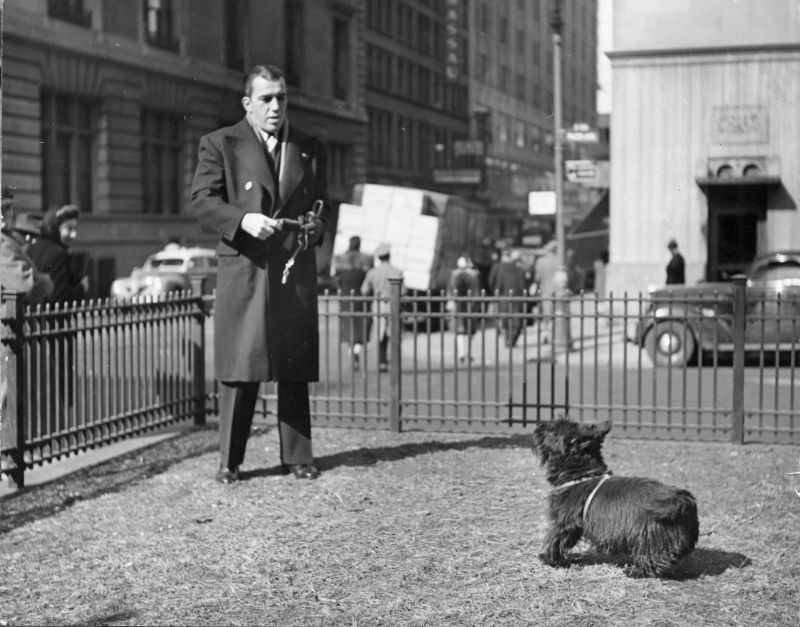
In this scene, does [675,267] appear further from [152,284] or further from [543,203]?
[152,284]

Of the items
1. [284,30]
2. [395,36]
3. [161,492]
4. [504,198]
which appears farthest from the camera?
[504,198]

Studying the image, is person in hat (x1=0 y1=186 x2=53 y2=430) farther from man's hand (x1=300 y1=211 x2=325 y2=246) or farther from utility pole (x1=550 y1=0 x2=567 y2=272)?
utility pole (x1=550 y1=0 x2=567 y2=272)

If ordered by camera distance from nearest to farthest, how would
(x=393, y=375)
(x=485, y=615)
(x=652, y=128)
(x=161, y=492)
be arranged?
(x=485, y=615) → (x=161, y=492) → (x=393, y=375) → (x=652, y=128)

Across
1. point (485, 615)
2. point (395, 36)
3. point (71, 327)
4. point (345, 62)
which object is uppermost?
point (395, 36)

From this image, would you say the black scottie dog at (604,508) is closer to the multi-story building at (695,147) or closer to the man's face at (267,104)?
the man's face at (267,104)

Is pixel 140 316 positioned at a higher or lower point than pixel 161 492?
higher

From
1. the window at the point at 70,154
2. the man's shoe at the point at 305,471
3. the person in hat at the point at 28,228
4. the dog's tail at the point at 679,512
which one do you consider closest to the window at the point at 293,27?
the person in hat at the point at 28,228

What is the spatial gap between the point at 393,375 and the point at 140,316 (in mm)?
2188

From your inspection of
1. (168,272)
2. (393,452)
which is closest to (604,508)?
(393,452)

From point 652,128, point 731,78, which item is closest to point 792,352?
point 731,78

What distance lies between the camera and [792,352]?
9.26m

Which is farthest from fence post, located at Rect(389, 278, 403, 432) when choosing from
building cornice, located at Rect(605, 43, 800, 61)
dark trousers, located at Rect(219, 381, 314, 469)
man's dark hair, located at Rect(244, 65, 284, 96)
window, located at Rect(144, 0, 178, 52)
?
window, located at Rect(144, 0, 178, 52)

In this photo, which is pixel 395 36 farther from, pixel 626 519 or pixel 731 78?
pixel 626 519

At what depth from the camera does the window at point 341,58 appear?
88.1ft
